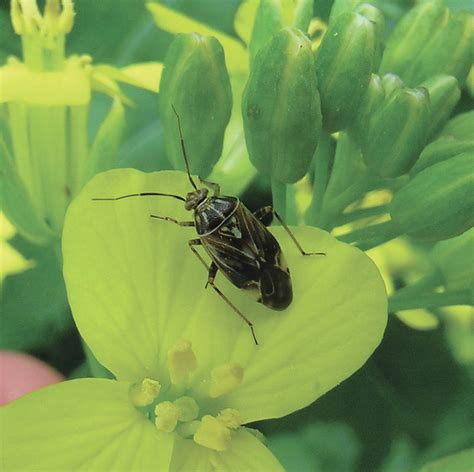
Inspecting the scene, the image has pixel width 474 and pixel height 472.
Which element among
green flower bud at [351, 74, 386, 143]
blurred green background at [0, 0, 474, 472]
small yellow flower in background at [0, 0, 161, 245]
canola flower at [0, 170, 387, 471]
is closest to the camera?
canola flower at [0, 170, 387, 471]

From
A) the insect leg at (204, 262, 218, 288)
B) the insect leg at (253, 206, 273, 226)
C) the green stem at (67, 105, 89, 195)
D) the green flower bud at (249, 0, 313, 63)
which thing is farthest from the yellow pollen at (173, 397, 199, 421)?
the green flower bud at (249, 0, 313, 63)

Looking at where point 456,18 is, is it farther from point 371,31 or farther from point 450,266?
point 450,266

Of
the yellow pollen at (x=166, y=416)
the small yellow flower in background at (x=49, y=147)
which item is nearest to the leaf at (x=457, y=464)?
the yellow pollen at (x=166, y=416)

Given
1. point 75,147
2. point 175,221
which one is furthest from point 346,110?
point 75,147

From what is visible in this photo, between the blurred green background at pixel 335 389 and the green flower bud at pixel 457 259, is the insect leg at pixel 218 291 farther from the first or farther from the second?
the blurred green background at pixel 335 389

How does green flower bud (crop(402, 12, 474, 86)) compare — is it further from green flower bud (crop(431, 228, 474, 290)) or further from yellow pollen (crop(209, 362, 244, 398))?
yellow pollen (crop(209, 362, 244, 398))

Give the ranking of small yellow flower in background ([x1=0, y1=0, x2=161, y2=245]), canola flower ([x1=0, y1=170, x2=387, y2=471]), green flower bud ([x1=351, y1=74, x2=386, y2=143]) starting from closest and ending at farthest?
canola flower ([x1=0, y1=170, x2=387, y2=471]), green flower bud ([x1=351, y1=74, x2=386, y2=143]), small yellow flower in background ([x1=0, y1=0, x2=161, y2=245])

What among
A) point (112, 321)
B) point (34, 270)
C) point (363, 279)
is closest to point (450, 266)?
point (363, 279)
